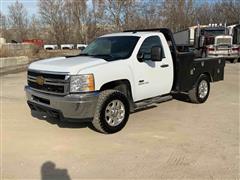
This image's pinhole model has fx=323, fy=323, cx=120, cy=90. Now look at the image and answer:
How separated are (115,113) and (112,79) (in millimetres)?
648

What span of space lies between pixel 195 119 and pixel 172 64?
138cm

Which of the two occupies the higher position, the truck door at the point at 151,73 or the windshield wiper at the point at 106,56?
the windshield wiper at the point at 106,56

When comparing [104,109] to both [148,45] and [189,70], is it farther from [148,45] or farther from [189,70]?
[189,70]

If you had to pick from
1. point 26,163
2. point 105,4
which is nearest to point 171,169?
point 26,163

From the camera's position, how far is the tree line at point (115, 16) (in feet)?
138

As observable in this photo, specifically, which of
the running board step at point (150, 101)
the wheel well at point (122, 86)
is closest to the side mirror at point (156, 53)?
the wheel well at point (122, 86)

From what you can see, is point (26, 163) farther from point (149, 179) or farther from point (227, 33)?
point (227, 33)

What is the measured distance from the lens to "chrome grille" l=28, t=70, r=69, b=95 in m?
5.65

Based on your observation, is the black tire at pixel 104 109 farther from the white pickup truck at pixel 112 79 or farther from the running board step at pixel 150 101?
the running board step at pixel 150 101

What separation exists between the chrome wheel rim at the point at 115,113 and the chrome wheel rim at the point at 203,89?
3.12m

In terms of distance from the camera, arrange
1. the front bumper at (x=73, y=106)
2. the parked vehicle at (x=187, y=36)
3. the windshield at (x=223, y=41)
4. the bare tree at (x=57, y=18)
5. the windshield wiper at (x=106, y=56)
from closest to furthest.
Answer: the front bumper at (x=73, y=106) → the windshield wiper at (x=106, y=56) → the windshield at (x=223, y=41) → the parked vehicle at (x=187, y=36) → the bare tree at (x=57, y=18)

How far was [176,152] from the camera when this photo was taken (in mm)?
5145

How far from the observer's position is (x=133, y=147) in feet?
17.7

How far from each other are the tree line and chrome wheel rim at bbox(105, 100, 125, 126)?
34.8 meters
